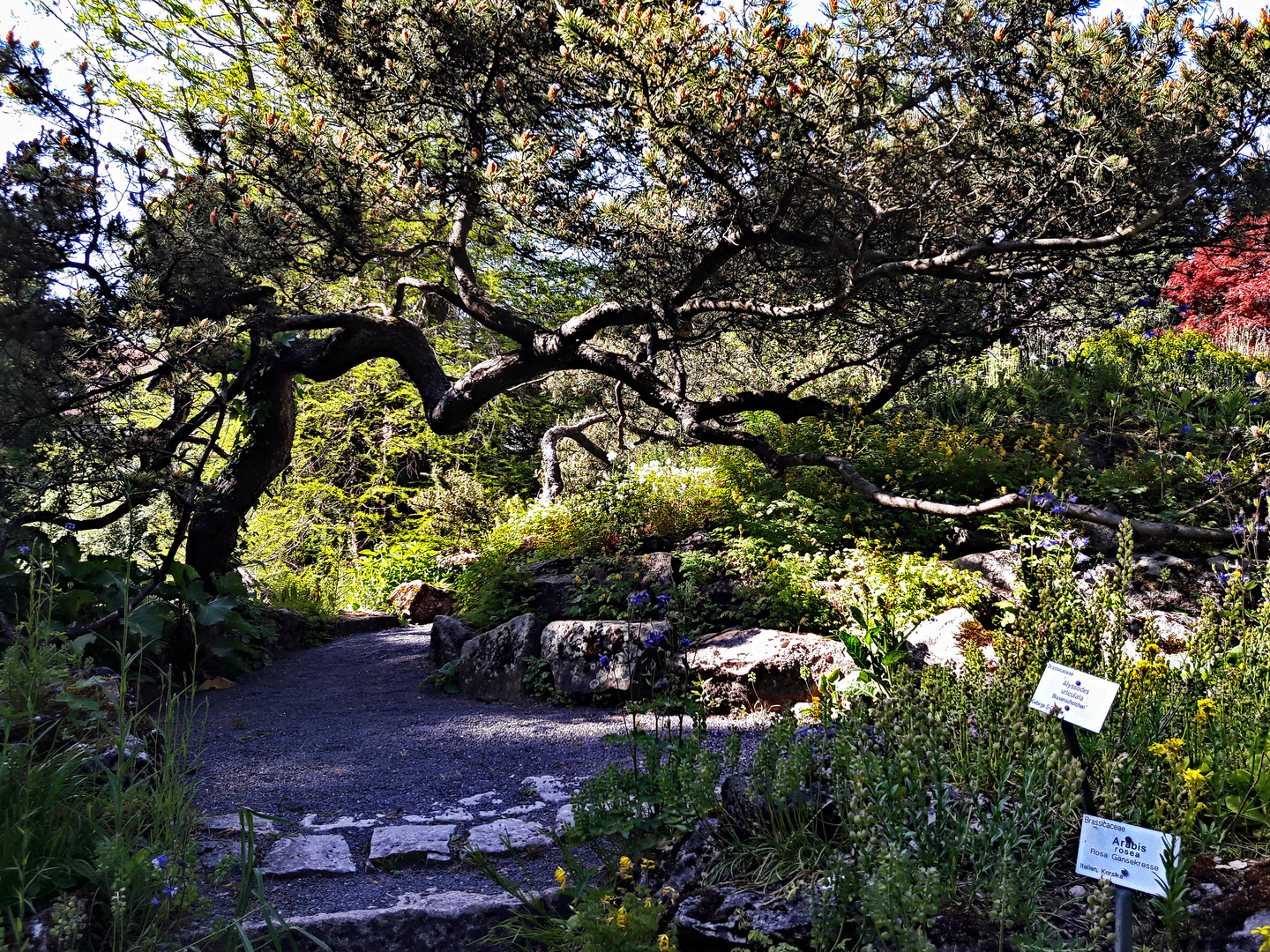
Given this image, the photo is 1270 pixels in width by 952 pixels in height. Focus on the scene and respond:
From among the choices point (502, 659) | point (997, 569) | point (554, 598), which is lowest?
point (502, 659)

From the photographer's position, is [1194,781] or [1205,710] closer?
[1194,781]

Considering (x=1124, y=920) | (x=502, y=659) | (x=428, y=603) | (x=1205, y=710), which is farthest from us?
(x=428, y=603)

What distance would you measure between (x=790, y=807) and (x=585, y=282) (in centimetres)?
876

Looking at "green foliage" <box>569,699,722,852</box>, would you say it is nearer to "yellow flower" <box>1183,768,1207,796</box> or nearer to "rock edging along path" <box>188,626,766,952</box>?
"rock edging along path" <box>188,626,766,952</box>

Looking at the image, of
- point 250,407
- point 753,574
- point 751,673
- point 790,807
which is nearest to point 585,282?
point 250,407

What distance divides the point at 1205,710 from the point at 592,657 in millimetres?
3659

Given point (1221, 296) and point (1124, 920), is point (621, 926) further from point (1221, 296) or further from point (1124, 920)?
point (1221, 296)

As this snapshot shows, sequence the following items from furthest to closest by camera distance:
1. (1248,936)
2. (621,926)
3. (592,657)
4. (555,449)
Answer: (555,449), (592,657), (621,926), (1248,936)

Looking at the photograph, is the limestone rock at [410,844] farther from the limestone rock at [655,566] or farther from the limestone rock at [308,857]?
the limestone rock at [655,566]

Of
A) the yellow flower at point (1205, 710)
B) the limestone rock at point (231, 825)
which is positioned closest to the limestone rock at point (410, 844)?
the limestone rock at point (231, 825)

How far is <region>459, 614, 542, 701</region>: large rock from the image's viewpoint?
5906mm

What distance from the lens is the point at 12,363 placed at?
433 centimetres

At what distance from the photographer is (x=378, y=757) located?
4.30 m

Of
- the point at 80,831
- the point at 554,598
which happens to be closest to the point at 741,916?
the point at 80,831
